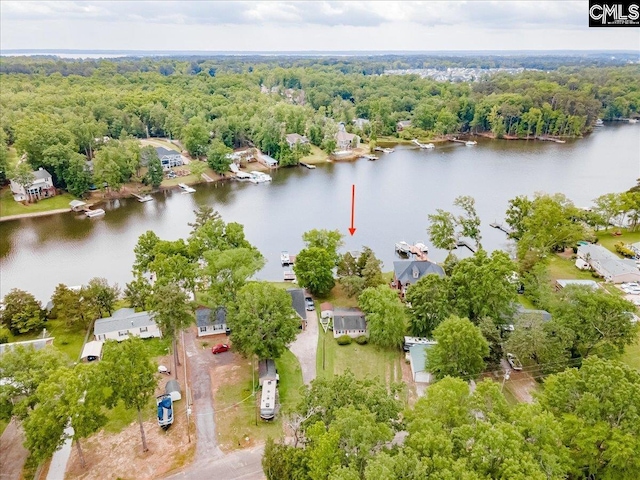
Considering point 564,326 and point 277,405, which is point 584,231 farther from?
point 277,405

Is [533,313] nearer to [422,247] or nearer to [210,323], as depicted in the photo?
[422,247]

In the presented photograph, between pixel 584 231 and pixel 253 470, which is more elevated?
pixel 584 231

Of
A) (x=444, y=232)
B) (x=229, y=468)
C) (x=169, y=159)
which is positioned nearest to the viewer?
(x=229, y=468)

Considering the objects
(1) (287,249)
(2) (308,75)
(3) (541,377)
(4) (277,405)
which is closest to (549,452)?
(3) (541,377)

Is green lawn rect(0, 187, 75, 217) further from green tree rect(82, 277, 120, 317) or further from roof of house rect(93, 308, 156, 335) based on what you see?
roof of house rect(93, 308, 156, 335)

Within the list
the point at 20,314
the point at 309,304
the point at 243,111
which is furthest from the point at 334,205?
the point at 20,314

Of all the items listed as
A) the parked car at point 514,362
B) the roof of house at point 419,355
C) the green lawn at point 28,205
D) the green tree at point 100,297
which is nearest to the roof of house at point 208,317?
the green tree at point 100,297

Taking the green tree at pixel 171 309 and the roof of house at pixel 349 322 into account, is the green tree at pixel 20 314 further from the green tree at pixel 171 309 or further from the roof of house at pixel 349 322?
the roof of house at pixel 349 322
